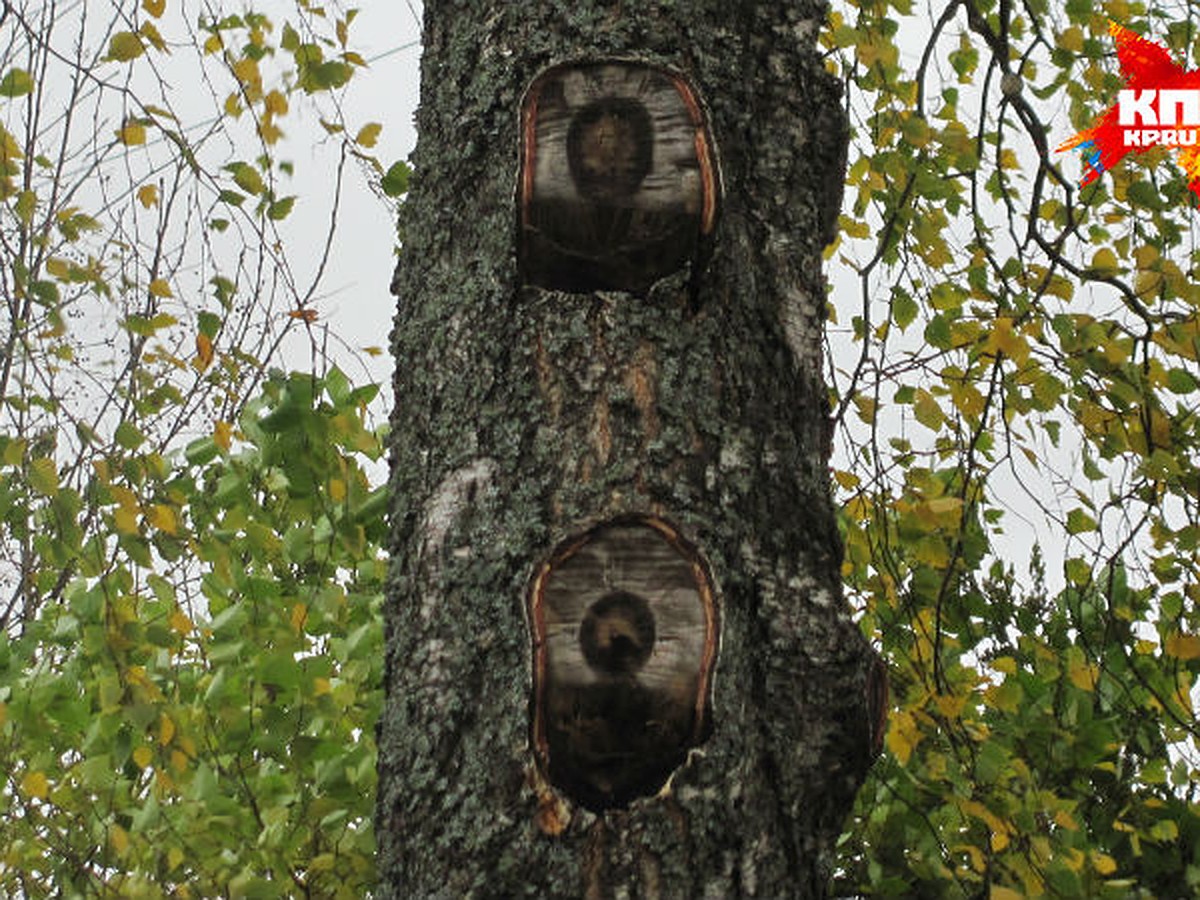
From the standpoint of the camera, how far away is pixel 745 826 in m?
1.56

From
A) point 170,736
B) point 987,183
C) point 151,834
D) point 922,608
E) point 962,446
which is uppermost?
point 987,183

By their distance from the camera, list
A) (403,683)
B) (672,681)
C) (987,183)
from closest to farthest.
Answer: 1. (672,681)
2. (403,683)
3. (987,183)

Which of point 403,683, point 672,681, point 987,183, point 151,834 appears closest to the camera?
point 672,681

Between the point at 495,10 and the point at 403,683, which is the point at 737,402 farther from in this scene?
the point at 495,10

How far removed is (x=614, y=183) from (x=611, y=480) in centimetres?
34

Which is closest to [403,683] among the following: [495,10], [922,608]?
[495,10]

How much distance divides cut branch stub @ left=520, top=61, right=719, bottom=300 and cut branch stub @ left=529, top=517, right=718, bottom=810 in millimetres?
A: 382

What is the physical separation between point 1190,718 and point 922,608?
0.61 meters

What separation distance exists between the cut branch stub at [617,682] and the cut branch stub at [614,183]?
0.38 meters

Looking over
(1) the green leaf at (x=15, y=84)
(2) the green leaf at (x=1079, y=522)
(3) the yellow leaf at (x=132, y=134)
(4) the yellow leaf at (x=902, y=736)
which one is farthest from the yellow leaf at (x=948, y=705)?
(1) the green leaf at (x=15, y=84)

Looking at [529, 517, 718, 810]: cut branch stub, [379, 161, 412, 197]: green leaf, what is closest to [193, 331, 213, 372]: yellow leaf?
[379, 161, 412, 197]: green leaf

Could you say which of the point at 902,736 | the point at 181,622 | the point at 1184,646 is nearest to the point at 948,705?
the point at 902,736

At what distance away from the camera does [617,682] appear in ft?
5.00

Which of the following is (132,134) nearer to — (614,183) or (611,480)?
(614,183)
